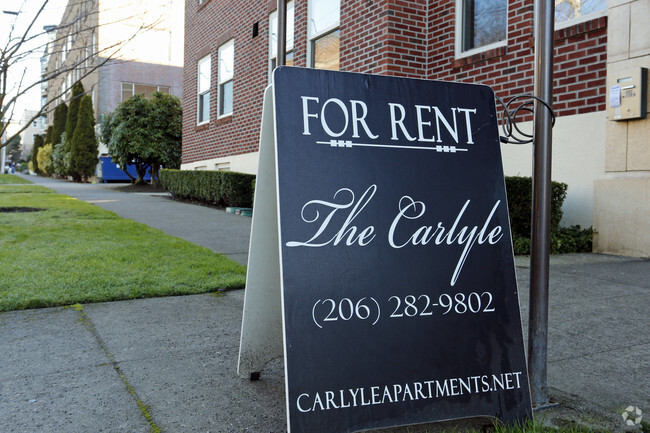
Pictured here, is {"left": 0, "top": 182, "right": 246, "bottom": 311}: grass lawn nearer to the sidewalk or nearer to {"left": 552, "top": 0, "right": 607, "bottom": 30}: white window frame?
the sidewalk

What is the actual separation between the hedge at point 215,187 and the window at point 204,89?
77.2 inches

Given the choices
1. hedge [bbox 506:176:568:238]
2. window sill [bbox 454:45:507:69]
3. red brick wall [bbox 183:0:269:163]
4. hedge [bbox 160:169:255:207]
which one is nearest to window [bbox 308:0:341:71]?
red brick wall [bbox 183:0:269:163]

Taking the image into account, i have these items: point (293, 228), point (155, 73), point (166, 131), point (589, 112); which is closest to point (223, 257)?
point (293, 228)

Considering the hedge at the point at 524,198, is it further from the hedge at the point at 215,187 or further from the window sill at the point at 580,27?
the hedge at the point at 215,187

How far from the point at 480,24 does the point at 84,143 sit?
1034 inches

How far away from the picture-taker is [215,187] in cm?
1128

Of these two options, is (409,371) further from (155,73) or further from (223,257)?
(155,73)

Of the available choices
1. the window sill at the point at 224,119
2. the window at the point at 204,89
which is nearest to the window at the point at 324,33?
the window sill at the point at 224,119

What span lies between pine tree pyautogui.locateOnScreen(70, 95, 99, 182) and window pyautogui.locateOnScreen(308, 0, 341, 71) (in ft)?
75.3

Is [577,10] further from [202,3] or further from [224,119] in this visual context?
[202,3]

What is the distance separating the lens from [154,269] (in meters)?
5.12

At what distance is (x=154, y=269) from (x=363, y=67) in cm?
474

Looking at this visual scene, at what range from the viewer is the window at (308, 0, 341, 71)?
937cm

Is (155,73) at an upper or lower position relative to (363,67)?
upper
